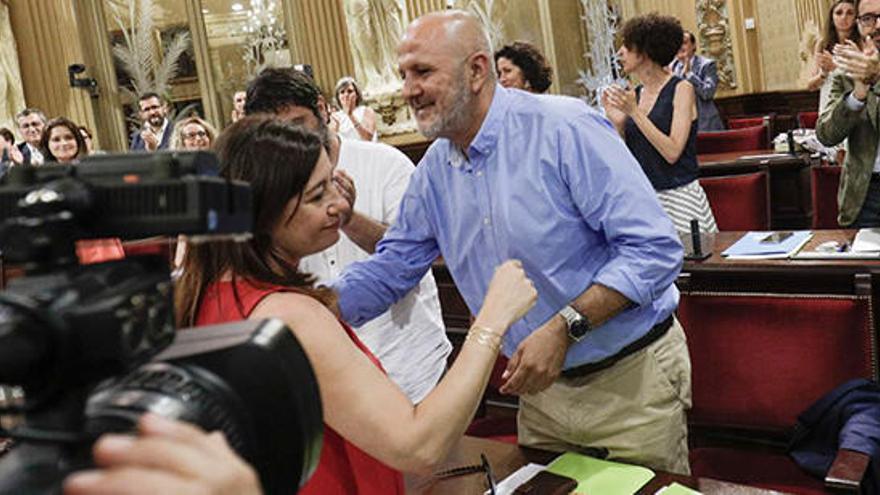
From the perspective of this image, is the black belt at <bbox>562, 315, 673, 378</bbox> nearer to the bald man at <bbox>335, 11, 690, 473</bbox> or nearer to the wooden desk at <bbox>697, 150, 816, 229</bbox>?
the bald man at <bbox>335, 11, 690, 473</bbox>

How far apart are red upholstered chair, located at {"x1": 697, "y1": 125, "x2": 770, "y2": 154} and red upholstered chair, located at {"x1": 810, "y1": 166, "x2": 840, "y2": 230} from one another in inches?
104

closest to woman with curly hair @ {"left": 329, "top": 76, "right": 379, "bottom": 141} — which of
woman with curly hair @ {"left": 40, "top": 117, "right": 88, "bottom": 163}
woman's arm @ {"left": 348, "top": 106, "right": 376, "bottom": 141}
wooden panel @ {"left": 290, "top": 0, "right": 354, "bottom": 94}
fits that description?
woman's arm @ {"left": 348, "top": 106, "right": 376, "bottom": 141}

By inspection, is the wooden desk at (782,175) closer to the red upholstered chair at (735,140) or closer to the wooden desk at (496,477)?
the red upholstered chair at (735,140)

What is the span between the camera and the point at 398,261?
2.10 metres

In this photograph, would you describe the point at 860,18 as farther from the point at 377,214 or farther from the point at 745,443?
the point at 377,214

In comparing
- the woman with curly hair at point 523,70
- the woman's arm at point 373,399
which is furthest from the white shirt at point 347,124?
the woman's arm at point 373,399

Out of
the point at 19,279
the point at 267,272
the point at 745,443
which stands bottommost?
the point at 745,443

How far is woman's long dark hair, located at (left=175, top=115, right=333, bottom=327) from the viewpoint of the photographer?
53.9 inches

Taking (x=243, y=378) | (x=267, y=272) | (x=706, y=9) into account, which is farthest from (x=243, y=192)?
(x=706, y=9)

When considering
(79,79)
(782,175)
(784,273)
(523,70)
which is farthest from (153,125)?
(784,273)

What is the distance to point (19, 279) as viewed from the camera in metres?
0.54

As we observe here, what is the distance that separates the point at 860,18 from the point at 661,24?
733 mm

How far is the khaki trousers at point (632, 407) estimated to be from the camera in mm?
1934

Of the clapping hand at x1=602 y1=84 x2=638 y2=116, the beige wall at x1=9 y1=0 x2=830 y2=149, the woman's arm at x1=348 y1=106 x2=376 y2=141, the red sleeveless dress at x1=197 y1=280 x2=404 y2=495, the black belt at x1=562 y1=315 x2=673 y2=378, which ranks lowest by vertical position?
the black belt at x1=562 y1=315 x2=673 y2=378
